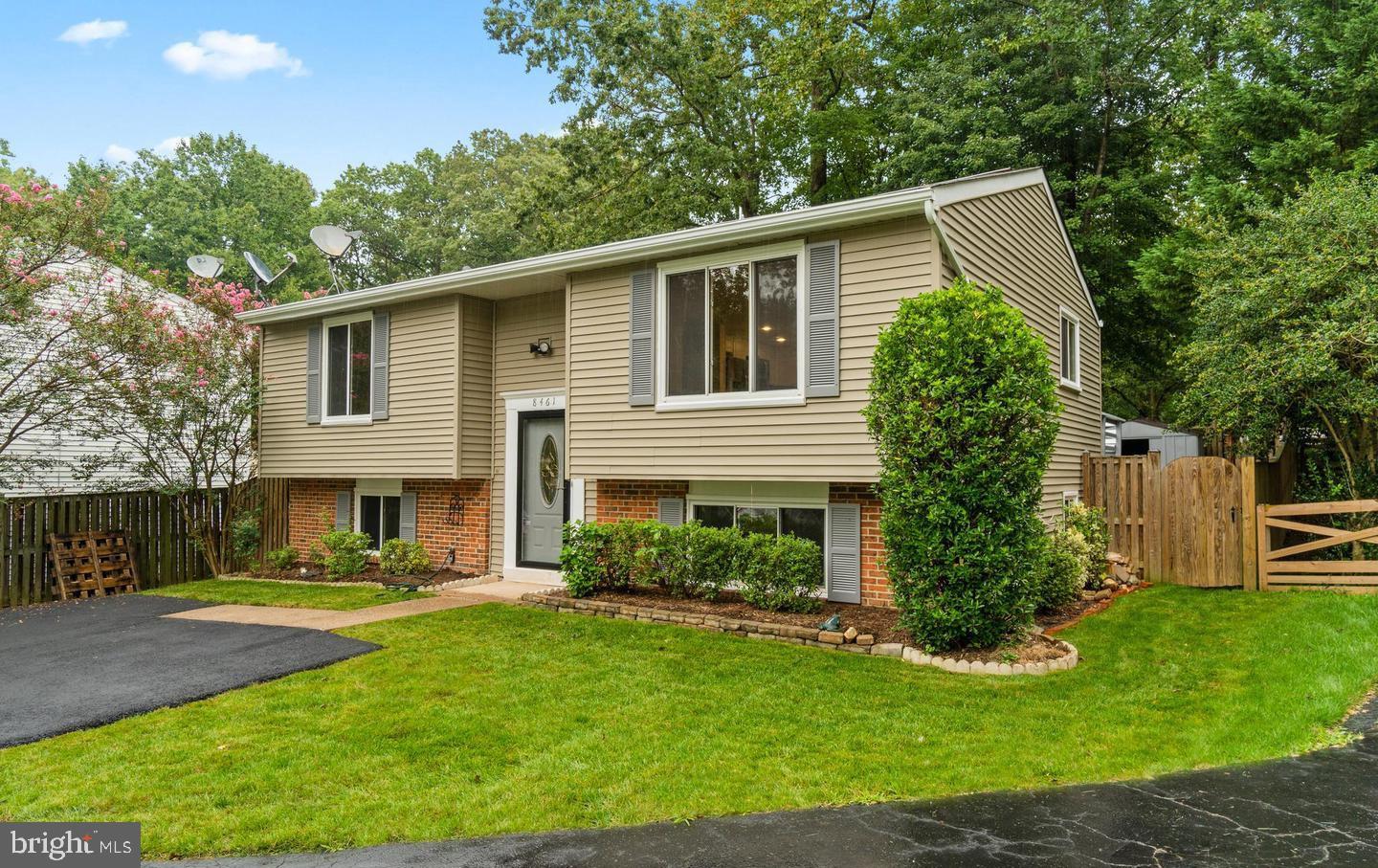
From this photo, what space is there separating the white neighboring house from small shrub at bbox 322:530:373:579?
3.74 meters

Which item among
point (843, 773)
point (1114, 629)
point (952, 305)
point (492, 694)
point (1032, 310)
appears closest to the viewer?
point (843, 773)

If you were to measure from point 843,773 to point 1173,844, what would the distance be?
4.79ft

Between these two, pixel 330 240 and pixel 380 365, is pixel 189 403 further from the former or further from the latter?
pixel 330 240

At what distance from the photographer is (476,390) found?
36.5 feet

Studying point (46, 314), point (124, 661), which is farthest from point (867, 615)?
point (46, 314)

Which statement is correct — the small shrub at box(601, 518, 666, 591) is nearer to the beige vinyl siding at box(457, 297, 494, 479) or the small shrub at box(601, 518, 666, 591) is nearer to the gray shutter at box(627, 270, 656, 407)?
the gray shutter at box(627, 270, 656, 407)

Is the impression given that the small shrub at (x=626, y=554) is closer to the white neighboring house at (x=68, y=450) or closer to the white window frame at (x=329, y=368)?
the white window frame at (x=329, y=368)

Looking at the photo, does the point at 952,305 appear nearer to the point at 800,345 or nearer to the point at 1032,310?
the point at 800,345

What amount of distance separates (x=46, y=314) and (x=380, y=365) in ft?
16.1

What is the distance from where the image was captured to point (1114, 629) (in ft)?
23.8

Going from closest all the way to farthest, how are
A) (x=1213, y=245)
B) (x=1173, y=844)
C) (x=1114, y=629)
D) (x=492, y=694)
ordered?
(x=1173, y=844), (x=492, y=694), (x=1114, y=629), (x=1213, y=245)

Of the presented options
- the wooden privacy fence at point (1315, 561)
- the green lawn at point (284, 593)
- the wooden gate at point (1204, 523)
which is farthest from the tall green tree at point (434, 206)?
the wooden privacy fence at point (1315, 561)

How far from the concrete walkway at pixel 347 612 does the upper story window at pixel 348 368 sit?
Result: 3.49 metres

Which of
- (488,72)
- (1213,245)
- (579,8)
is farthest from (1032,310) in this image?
(488,72)
